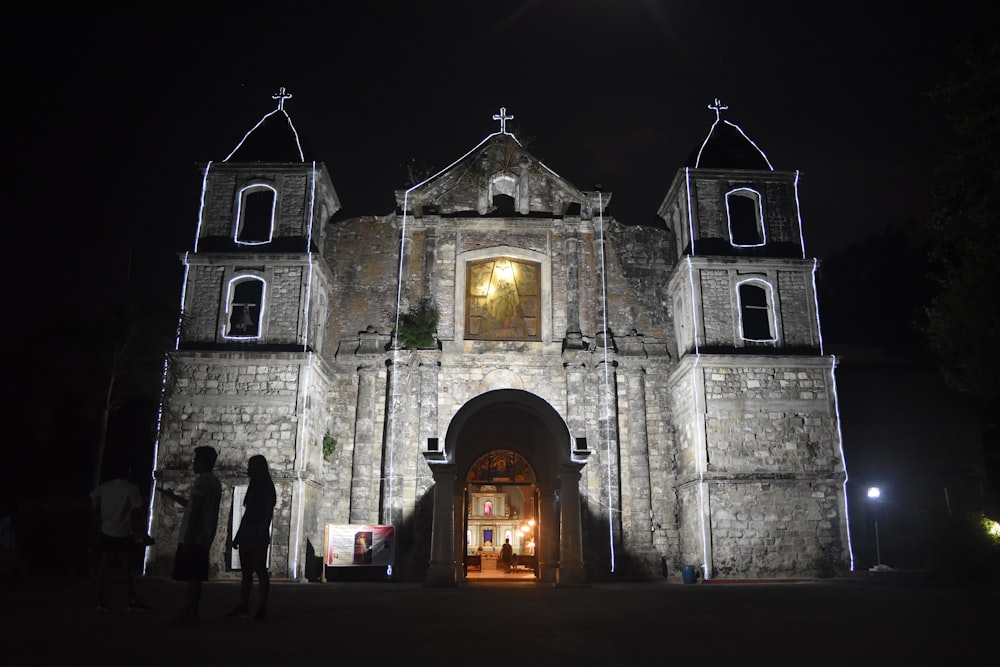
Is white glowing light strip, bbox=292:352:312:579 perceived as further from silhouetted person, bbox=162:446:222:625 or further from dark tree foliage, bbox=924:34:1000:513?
dark tree foliage, bbox=924:34:1000:513

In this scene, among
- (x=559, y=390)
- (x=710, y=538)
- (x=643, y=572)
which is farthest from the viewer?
(x=559, y=390)

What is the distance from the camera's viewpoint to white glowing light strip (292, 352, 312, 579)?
1977cm

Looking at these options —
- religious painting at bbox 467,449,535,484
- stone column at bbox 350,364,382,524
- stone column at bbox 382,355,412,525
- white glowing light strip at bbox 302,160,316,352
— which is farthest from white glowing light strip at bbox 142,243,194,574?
religious painting at bbox 467,449,535,484

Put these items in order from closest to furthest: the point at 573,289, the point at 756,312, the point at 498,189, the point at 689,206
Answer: the point at 689,206
the point at 573,289
the point at 756,312
the point at 498,189

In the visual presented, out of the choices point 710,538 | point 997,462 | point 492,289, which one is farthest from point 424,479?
point 997,462

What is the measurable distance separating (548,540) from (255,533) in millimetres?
13756

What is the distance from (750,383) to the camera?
21.4 meters

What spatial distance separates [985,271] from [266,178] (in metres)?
19.2

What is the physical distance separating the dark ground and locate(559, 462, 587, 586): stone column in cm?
414

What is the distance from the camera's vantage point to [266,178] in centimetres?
2348

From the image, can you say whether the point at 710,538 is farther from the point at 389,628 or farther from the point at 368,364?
the point at 389,628

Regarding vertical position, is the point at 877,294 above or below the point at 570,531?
above

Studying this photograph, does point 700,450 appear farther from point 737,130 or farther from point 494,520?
point 494,520

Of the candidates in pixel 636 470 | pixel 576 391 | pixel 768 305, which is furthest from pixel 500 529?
pixel 768 305
